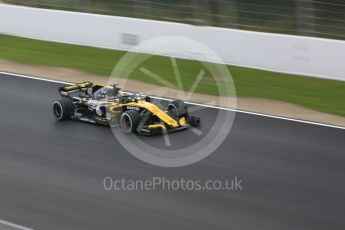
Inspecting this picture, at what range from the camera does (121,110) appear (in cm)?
1102

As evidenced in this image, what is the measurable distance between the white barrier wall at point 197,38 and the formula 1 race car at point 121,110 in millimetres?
4910

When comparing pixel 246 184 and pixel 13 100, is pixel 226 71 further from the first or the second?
pixel 246 184

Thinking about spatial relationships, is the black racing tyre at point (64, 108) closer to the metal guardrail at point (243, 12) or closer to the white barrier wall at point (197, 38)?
the white barrier wall at point (197, 38)

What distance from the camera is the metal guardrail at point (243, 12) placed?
1560 cm

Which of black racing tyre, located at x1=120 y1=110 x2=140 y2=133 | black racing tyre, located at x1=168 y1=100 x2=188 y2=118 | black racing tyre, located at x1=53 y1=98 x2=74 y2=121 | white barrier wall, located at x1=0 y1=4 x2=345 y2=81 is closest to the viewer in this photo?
black racing tyre, located at x1=120 y1=110 x2=140 y2=133

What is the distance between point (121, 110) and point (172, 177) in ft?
7.06

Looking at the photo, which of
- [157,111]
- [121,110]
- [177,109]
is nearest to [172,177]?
[157,111]

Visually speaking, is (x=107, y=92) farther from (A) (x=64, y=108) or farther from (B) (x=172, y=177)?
(B) (x=172, y=177)

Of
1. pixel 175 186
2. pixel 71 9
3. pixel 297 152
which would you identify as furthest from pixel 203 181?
pixel 71 9

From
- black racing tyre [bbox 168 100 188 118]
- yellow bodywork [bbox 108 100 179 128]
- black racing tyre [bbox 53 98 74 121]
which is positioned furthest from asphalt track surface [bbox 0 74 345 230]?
→ black racing tyre [bbox 168 100 188 118]

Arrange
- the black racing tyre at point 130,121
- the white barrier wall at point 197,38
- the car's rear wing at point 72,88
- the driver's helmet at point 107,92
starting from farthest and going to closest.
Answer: the white barrier wall at point 197,38
the car's rear wing at point 72,88
the driver's helmet at point 107,92
the black racing tyre at point 130,121

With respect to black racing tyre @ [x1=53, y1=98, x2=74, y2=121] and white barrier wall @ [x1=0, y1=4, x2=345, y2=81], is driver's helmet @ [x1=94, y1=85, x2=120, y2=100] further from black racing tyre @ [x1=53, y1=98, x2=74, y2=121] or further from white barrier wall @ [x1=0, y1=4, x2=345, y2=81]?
white barrier wall @ [x1=0, y1=4, x2=345, y2=81]

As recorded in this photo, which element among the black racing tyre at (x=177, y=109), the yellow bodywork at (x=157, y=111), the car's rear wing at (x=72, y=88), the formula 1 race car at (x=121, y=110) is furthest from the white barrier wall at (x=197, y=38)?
the yellow bodywork at (x=157, y=111)

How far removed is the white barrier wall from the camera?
15.1 meters
